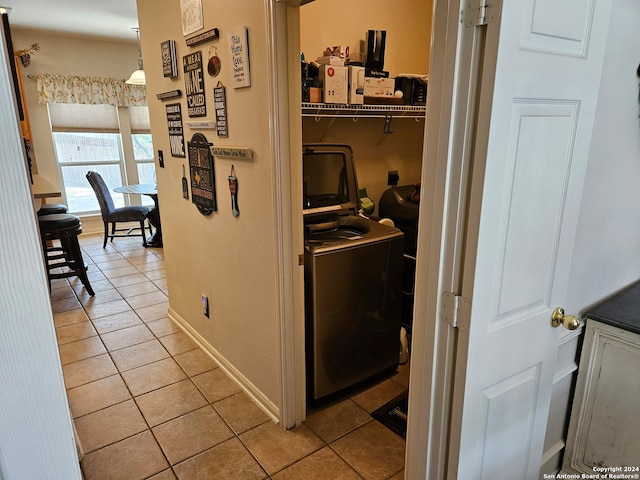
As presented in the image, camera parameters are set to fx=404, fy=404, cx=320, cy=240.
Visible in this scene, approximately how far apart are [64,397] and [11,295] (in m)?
0.20

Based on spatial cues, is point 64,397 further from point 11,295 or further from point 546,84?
point 546,84

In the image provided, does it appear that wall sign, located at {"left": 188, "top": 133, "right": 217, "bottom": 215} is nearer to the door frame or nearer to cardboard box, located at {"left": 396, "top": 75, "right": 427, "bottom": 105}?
the door frame

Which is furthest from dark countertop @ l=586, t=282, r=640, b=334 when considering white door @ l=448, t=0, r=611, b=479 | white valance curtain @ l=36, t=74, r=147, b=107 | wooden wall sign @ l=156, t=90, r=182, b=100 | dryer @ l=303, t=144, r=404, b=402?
white valance curtain @ l=36, t=74, r=147, b=107

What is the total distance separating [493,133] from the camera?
3.13 feet

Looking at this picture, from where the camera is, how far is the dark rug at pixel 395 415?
209 centimetres

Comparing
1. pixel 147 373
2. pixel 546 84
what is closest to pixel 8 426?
pixel 546 84

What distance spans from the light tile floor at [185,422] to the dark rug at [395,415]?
0.12 feet

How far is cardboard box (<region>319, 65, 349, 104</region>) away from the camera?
2289 mm

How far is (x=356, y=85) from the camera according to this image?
7.99 feet

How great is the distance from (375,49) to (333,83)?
1.81 ft

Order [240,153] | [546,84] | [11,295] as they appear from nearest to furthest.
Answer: [11,295] → [546,84] → [240,153]

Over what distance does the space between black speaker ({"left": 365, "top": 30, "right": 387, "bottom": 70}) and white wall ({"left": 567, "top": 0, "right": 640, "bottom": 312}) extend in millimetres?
1569

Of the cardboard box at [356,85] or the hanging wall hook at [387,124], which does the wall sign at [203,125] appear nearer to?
the cardboard box at [356,85]

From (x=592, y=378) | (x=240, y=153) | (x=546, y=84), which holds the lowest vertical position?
(x=592, y=378)
